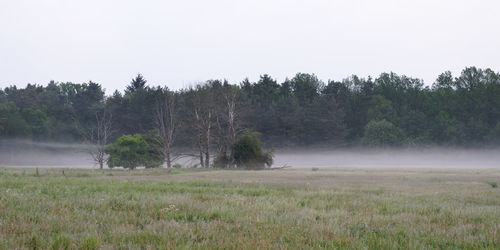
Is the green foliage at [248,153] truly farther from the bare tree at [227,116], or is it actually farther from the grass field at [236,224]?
the grass field at [236,224]

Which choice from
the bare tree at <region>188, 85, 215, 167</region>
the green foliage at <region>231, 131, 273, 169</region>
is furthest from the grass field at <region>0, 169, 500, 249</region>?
the bare tree at <region>188, 85, 215, 167</region>

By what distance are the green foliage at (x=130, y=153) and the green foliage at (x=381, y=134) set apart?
165 feet

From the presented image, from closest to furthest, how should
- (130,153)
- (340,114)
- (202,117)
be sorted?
(130,153), (202,117), (340,114)

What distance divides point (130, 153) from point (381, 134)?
55.4m

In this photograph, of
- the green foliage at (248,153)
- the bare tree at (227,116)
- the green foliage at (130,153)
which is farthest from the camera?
the bare tree at (227,116)

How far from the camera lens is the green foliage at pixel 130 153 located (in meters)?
51.7

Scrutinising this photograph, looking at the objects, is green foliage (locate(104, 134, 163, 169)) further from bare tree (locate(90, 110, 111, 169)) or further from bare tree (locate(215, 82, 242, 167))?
bare tree (locate(215, 82, 242, 167))

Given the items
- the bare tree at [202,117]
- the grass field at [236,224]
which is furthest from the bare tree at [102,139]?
the grass field at [236,224]

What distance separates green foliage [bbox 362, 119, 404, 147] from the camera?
8844 centimetres

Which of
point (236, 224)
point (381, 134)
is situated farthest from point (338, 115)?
point (236, 224)

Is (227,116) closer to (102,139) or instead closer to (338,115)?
(102,139)

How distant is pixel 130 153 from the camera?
52000mm

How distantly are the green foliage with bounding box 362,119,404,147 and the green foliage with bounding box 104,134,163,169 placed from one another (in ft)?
165

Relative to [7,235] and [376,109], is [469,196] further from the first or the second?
[376,109]
